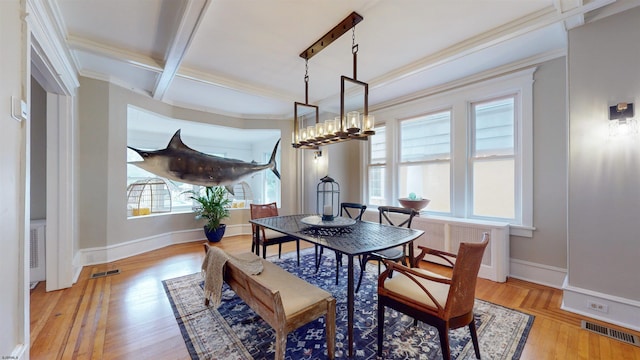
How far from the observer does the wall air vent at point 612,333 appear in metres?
1.88

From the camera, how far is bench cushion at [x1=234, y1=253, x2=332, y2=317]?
1.57m

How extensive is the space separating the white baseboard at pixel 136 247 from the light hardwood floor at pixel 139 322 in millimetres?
224

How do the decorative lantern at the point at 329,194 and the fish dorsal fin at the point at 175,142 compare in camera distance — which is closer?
the fish dorsal fin at the point at 175,142

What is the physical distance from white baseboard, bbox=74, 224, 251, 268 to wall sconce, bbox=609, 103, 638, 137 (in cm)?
572

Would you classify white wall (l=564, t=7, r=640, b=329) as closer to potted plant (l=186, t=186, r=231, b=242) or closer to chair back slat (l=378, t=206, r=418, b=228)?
chair back slat (l=378, t=206, r=418, b=228)

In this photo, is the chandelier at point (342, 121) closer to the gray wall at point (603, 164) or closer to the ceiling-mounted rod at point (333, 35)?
the ceiling-mounted rod at point (333, 35)

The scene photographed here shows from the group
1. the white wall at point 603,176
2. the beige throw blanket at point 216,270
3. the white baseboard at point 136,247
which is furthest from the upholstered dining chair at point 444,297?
the white baseboard at point 136,247

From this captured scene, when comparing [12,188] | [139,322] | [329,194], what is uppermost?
[12,188]

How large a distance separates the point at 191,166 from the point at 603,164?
5.52m

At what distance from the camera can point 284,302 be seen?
5.23 ft

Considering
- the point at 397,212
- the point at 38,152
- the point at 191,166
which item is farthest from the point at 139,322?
the point at 191,166

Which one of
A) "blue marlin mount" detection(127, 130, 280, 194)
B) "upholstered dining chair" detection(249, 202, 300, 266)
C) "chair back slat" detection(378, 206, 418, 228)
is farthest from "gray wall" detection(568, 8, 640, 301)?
"blue marlin mount" detection(127, 130, 280, 194)

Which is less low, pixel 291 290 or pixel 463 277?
pixel 463 277

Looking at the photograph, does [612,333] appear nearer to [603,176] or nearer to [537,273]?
[537,273]
